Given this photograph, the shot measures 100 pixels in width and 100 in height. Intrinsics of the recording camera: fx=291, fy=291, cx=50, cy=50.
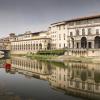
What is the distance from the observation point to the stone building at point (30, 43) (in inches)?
4328

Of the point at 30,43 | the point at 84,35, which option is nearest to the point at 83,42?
the point at 84,35

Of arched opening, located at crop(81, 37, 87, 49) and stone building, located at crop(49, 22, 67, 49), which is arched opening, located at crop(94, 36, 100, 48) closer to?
arched opening, located at crop(81, 37, 87, 49)

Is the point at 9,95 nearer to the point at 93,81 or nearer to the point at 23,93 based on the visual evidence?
the point at 23,93

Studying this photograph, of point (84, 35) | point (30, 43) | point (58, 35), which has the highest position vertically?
point (58, 35)

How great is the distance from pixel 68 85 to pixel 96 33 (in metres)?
44.7

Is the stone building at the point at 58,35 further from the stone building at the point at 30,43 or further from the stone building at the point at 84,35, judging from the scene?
the stone building at the point at 84,35

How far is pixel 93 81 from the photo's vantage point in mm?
37125

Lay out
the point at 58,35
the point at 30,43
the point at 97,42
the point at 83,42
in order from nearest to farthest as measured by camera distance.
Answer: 1. the point at 97,42
2. the point at 83,42
3. the point at 58,35
4. the point at 30,43

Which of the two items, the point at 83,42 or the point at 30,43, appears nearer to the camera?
the point at 83,42

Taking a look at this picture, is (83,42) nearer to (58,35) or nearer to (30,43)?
(58,35)

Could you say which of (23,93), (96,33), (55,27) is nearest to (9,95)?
(23,93)

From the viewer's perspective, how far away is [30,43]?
122 m

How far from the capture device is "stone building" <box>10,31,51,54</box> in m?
110

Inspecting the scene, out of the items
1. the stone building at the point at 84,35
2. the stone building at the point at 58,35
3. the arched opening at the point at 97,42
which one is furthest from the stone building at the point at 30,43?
the arched opening at the point at 97,42
